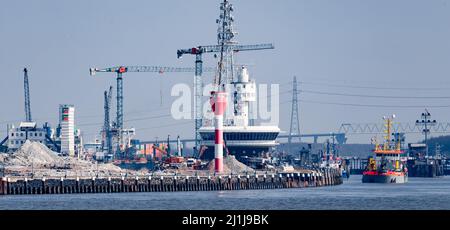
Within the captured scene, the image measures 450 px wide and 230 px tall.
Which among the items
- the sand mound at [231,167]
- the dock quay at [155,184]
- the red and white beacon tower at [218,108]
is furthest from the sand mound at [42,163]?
the red and white beacon tower at [218,108]

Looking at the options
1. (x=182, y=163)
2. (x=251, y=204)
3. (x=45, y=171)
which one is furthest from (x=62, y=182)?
(x=182, y=163)

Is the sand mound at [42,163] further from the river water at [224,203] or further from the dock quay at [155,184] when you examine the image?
the river water at [224,203]

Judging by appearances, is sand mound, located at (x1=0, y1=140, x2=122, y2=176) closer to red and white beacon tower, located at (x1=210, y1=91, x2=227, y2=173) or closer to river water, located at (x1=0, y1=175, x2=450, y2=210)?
red and white beacon tower, located at (x1=210, y1=91, x2=227, y2=173)

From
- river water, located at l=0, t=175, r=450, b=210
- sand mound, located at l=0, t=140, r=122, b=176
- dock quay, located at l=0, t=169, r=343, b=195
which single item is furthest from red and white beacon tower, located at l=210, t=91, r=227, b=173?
river water, located at l=0, t=175, r=450, b=210

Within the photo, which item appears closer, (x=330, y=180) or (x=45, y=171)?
(x=45, y=171)

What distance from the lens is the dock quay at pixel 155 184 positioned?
131538 mm

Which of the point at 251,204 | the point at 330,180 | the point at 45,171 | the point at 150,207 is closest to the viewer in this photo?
the point at 150,207

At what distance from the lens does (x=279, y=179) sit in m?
166

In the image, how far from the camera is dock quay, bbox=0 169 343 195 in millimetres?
131538

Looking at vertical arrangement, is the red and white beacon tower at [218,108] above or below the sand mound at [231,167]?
above

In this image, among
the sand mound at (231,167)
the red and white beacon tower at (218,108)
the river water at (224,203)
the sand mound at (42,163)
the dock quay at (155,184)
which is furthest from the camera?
the sand mound at (231,167)
